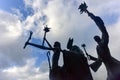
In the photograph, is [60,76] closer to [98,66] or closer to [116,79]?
[98,66]

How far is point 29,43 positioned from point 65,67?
2.08 meters

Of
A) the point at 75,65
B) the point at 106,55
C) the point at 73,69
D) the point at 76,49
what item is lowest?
the point at 106,55

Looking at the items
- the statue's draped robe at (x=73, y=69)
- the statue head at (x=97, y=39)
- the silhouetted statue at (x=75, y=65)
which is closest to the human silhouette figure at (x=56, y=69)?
the statue's draped robe at (x=73, y=69)

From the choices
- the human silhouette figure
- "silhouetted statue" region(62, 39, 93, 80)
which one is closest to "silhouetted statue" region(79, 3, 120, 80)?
"silhouetted statue" region(62, 39, 93, 80)

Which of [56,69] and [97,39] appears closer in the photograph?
[97,39]

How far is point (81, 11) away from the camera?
969cm

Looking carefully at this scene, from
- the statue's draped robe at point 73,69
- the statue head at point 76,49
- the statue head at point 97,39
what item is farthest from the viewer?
the statue head at point 76,49

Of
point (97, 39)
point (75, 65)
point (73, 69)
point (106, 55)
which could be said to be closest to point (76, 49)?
point (75, 65)

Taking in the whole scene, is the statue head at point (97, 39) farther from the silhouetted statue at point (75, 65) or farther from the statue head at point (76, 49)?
the statue head at point (76, 49)

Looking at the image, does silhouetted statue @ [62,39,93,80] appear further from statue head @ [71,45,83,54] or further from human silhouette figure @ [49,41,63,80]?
human silhouette figure @ [49,41,63,80]

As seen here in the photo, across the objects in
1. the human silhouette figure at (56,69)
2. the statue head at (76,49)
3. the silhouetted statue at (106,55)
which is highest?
the statue head at (76,49)

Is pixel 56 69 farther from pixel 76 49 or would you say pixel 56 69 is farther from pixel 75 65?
pixel 76 49

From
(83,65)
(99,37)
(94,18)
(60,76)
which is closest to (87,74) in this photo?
(83,65)

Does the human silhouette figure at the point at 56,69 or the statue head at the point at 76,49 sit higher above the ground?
the statue head at the point at 76,49
